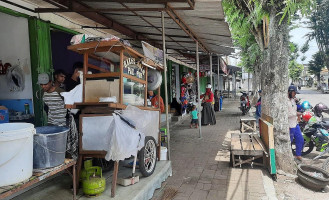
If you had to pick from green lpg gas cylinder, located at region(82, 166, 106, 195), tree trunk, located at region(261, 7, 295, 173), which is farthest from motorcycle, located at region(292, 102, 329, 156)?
green lpg gas cylinder, located at region(82, 166, 106, 195)

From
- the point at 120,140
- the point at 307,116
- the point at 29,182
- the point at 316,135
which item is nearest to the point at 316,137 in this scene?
the point at 316,135

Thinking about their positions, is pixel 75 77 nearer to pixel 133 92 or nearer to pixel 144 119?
pixel 133 92

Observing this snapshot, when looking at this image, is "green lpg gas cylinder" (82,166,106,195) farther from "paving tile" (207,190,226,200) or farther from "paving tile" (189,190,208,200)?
"paving tile" (207,190,226,200)

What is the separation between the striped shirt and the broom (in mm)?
2012

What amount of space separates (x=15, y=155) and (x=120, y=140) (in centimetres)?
124

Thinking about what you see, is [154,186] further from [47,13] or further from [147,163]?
[47,13]

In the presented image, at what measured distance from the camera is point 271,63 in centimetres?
522

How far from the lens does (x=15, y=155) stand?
2.11m

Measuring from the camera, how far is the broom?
386cm

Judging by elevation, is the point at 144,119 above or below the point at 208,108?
above

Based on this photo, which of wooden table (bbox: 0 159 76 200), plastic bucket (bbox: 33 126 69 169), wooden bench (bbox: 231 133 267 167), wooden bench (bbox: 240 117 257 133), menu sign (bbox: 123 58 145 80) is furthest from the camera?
wooden bench (bbox: 240 117 257 133)

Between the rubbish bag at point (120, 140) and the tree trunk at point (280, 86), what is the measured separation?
3393mm

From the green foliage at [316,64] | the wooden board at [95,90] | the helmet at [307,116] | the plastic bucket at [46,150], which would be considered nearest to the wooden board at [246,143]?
the helmet at [307,116]

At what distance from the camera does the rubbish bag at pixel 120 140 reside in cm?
307
